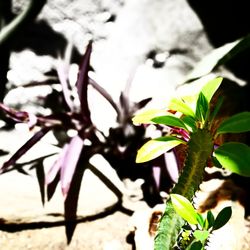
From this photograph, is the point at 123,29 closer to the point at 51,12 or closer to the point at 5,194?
the point at 51,12

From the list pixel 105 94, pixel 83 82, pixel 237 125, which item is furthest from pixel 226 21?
pixel 237 125

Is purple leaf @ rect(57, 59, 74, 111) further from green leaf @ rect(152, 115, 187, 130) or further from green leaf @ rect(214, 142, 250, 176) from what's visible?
green leaf @ rect(214, 142, 250, 176)

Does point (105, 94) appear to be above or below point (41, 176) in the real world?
above

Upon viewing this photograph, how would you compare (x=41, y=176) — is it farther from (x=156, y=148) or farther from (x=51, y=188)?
(x=156, y=148)

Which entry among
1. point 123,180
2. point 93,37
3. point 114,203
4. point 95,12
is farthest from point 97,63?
point 114,203

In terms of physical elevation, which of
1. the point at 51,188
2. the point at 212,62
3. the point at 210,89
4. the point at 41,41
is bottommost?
the point at 51,188

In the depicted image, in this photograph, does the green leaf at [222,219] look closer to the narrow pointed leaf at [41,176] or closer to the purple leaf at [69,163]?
the purple leaf at [69,163]

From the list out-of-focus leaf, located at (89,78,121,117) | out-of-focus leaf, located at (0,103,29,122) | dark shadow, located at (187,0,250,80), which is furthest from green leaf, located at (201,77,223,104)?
dark shadow, located at (187,0,250,80)
